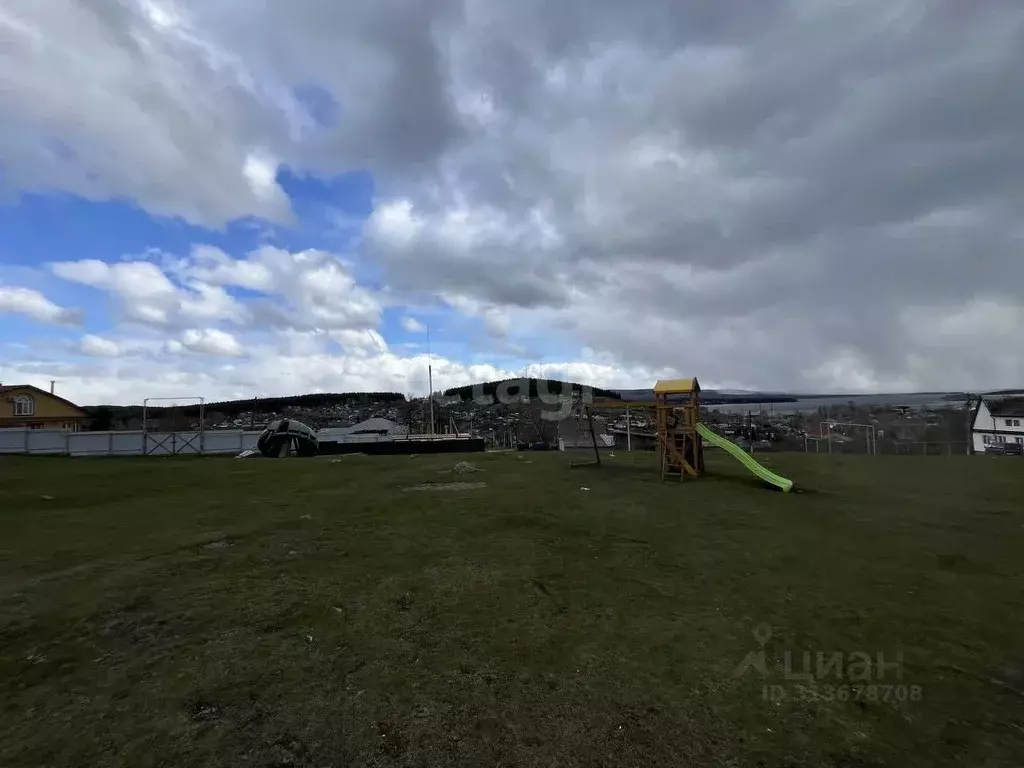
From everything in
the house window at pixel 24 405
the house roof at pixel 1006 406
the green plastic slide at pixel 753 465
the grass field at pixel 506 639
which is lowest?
the grass field at pixel 506 639

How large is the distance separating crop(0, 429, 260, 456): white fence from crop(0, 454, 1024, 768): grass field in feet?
79.0

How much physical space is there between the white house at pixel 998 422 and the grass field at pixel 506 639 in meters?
42.8

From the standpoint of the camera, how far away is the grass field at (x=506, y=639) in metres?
3.28

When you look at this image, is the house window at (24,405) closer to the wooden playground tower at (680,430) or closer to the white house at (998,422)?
the wooden playground tower at (680,430)

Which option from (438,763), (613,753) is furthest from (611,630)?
(438,763)

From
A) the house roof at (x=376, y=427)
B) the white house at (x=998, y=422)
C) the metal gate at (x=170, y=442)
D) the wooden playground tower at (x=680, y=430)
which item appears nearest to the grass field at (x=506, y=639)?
the wooden playground tower at (x=680, y=430)

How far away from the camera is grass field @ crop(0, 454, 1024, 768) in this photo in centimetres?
328

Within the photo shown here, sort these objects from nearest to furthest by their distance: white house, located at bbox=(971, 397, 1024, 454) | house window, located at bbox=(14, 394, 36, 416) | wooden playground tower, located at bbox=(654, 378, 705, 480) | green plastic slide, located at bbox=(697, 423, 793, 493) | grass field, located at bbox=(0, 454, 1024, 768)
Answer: grass field, located at bbox=(0, 454, 1024, 768) → green plastic slide, located at bbox=(697, 423, 793, 493) → wooden playground tower, located at bbox=(654, 378, 705, 480) → white house, located at bbox=(971, 397, 1024, 454) → house window, located at bbox=(14, 394, 36, 416)

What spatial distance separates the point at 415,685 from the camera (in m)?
3.90

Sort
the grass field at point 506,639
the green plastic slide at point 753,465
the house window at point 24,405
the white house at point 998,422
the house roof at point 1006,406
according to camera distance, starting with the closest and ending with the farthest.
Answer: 1. the grass field at point 506,639
2. the green plastic slide at point 753,465
3. the white house at point 998,422
4. the house window at point 24,405
5. the house roof at point 1006,406

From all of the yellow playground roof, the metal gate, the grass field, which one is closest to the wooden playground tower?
the yellow playground roof

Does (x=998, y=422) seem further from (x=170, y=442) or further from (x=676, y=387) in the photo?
(x=170, y=442)

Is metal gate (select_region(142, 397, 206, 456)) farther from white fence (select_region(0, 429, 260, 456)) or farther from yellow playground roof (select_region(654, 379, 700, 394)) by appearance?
yellow playground roof (select_region(654, 379, 700, 394))

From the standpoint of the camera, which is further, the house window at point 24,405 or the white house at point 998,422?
the house window at point 24,405
